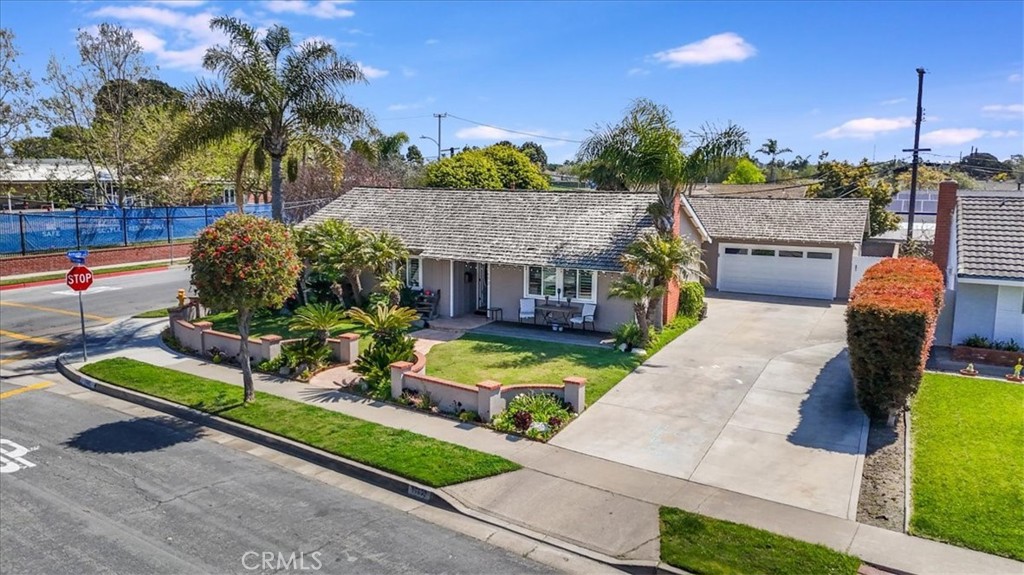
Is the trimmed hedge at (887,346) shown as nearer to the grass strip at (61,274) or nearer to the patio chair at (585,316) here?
the patio chair at (585,316)

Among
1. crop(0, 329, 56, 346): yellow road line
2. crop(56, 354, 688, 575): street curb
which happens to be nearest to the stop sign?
crop(56, 354, 688, 575): street curb

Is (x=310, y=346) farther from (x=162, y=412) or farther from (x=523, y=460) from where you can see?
(x=523, y=460)

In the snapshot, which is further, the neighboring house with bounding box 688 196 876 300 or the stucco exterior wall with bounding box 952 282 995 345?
the neighboring house with bounding box 688 196 876 300

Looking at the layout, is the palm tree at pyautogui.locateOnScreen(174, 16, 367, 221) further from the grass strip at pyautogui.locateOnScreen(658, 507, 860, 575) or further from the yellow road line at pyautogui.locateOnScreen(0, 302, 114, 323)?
the grass strip at pyautogui.locateOnScreen(658, 507, 860, 575)

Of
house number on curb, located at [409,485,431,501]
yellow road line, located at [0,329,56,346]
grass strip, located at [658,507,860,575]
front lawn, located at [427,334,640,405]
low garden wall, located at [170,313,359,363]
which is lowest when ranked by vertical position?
house number on curb, located at [409,485,431,501]

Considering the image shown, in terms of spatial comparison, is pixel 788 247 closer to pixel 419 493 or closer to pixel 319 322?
pixel 319 322
